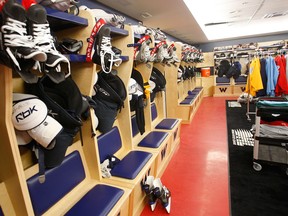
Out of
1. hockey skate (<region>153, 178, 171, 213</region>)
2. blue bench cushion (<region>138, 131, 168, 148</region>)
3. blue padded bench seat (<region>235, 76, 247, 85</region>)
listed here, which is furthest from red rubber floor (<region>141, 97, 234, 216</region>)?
blue padded bench seat (<region>235, 76, 247, 85</region>)

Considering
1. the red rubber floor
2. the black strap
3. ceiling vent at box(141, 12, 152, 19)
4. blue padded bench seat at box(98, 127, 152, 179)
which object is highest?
ceiling vent at box(141, 12, 152, 19)

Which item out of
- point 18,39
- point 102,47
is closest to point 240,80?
point 102,47

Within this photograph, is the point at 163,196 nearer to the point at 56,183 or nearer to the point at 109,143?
the point at 109,143

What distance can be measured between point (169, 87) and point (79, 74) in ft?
9.85

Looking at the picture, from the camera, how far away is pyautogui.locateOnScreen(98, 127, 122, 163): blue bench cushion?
6.40ft

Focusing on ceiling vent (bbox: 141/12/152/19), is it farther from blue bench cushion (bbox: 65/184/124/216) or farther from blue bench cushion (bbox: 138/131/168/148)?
blue bench cushion (bbox: 65/184/124/216)

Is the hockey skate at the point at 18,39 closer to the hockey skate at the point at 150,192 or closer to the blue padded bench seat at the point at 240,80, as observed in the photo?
the hockey skate at the point at 150,192

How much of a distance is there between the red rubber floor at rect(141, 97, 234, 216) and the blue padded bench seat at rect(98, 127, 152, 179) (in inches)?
18.6

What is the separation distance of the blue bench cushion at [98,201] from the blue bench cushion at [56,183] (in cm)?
15

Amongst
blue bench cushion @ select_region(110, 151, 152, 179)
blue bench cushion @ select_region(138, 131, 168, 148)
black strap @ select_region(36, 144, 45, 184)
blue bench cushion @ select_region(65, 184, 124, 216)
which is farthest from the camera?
blue bench cushion @ select_region(138, 131, 168, 148)

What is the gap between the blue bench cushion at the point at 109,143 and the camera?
1952mm

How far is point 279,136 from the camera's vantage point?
2.35 metres

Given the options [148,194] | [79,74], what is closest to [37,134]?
[79,74]

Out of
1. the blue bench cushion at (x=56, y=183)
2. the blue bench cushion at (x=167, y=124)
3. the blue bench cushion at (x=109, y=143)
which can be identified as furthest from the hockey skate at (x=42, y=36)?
the blue bench cushion at (x=167, y=124)
